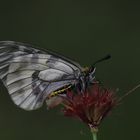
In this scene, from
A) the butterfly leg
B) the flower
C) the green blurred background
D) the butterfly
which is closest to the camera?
the flower

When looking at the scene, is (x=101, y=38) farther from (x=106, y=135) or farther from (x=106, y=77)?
(x=106, y=135)

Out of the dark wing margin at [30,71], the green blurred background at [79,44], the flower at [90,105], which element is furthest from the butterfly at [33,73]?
the green blurred background at [79,44]

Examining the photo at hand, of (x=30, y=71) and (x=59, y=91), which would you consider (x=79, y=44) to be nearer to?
(x=30, y=71)

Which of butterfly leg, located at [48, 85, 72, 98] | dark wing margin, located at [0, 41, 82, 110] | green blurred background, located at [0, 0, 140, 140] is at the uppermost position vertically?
dark wing margin, located at [0, 41, 82, 110]

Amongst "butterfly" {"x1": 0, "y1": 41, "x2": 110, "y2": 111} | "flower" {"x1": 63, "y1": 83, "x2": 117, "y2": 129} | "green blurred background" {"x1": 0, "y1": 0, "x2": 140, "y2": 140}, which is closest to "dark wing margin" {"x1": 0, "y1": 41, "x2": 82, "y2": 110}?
"butterfly" {"x1": 0, "y1": 41, "x2": 110, "y2": 111}

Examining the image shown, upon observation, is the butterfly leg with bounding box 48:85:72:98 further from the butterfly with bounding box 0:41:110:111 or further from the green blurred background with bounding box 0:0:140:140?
the green blurred background with bounding box 0:0:140:140

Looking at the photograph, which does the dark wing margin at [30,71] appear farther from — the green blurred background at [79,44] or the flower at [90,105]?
the green blurred background at [79,44]

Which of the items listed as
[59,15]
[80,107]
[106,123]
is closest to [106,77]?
[106,123]
